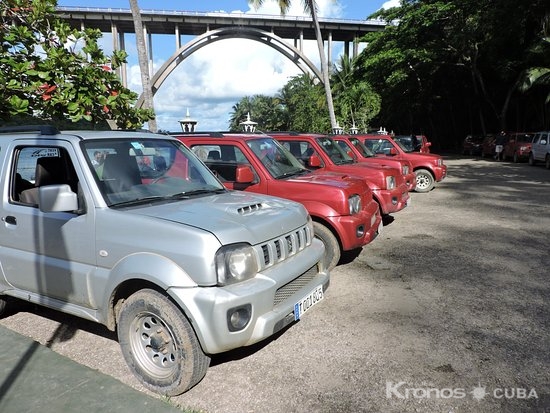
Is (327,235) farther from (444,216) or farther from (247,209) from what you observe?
(444,216)

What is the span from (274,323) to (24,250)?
232cm

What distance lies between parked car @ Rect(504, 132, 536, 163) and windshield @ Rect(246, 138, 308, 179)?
779 inches

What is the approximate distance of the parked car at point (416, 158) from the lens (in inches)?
460

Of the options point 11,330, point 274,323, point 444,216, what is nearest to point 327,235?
point 274,323

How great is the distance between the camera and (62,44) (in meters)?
6.76

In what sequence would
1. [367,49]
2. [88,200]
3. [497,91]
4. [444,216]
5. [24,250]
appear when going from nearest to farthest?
1. [88,200]
2. [24,250]
3. [444,216]
4. [497,91]
5. [367,49]

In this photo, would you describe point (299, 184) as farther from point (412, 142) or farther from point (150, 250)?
point (412, 142)

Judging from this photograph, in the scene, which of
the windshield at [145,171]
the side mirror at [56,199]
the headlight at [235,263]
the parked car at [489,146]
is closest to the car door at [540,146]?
the parked car at [489,146]

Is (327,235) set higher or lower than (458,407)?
higher

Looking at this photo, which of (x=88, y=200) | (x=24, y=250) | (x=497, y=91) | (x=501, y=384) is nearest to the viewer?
(x=501, y=384)

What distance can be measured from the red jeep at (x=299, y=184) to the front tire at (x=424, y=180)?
22.4 feet

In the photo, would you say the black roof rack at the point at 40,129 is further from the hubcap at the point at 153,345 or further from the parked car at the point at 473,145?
the parked car at the point at 473,145

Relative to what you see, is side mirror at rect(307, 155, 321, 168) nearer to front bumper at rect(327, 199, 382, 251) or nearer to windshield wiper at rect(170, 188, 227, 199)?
front bumper at rect(327, 199, 382, 251)

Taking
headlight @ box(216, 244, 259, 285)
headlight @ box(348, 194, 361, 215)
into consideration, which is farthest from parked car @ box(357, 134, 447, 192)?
headlight @ box(216, 244, 259, 285)
